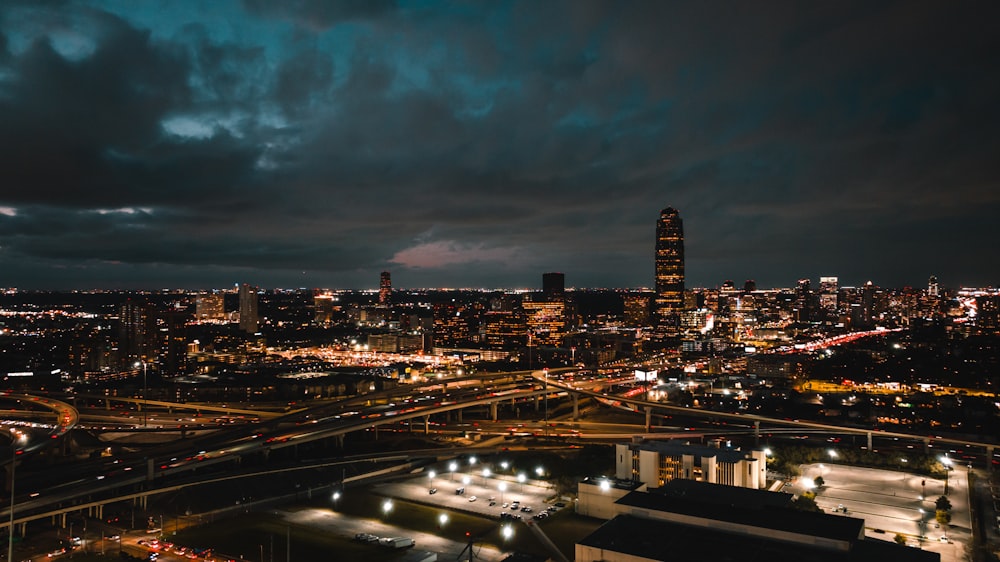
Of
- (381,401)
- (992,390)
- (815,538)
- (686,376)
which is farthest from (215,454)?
(992,390)

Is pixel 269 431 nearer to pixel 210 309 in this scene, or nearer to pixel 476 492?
pixel 476 492

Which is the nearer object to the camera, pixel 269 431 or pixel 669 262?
pixel 269 431

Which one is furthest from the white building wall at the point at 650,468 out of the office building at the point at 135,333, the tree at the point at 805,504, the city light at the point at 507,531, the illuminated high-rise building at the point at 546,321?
the illuminated high-rise building at the point at 546,321

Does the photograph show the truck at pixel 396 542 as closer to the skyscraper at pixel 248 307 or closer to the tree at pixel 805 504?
the tree at pixel 805 504

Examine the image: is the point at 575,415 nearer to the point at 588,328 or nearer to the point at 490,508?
the point at 490,508

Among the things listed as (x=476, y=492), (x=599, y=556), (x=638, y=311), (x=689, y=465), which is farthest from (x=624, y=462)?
(x=638, y=311)

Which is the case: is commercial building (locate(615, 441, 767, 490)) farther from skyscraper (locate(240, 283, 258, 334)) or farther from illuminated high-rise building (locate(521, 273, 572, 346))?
skyscraper (locate(240, 283, 258, 334))
